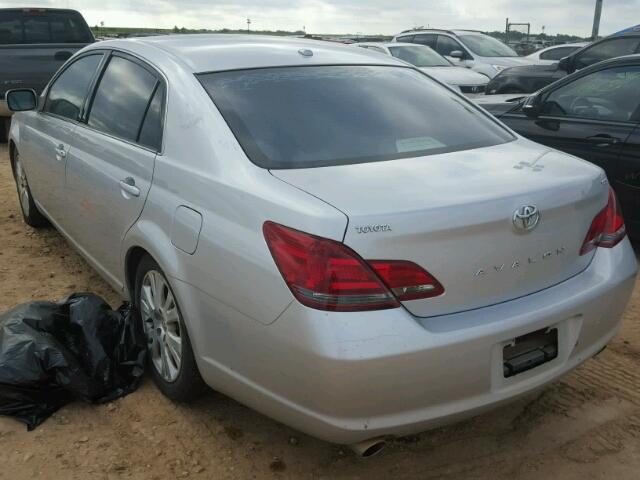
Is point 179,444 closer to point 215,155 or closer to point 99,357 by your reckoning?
point 99,357

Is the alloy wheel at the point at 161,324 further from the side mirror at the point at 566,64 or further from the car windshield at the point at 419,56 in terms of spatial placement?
the car windshield at the point at 419,56

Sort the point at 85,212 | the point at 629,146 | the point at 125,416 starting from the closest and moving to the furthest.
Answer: the point at 125,416, the point at 85,212, the point at 629,146

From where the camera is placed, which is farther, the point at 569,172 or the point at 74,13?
the point at 74,13

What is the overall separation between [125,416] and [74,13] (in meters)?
9.29

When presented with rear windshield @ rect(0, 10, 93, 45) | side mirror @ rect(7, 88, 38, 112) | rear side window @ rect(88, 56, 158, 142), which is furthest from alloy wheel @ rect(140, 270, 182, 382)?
rear windshield @ rect(0, 10, 93, 45)

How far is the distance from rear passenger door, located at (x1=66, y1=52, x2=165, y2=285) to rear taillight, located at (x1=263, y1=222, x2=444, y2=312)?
114cm

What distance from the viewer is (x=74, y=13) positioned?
10.8m

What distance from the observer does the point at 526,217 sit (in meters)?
2.39

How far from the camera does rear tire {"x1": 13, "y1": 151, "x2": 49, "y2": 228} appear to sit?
18.3 feet

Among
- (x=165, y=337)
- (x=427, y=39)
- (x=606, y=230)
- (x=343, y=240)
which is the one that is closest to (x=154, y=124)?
(x=165, y=337)

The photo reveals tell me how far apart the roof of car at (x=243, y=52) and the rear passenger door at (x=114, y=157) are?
0.14 metres

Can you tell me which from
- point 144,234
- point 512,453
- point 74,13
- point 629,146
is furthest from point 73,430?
point 74,13

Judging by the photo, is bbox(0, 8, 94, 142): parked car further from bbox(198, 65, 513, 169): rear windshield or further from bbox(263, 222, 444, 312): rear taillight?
bbox(263, 222, 444, 312): rear taillight

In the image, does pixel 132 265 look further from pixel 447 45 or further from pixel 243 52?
pixel 447 45
